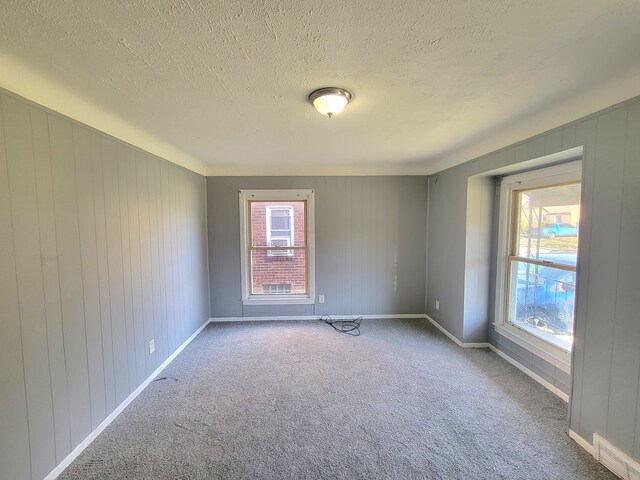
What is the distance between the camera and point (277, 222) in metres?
3.97

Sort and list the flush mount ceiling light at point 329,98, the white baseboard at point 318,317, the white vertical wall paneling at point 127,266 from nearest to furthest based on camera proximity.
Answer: the flush mount ceiling light at point 329,98 < the white vertical wall paneling at point 127,266 < the white baseboard at point 318,317

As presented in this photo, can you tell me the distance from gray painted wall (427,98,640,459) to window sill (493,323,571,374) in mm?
479

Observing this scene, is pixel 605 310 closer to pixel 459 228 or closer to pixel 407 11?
pixel 459 228

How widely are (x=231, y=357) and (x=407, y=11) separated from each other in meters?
3.16

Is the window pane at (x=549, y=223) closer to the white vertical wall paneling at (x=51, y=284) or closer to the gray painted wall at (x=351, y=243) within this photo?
the gray painted wall at (x=351, y=243)

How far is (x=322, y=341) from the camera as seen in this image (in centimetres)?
327

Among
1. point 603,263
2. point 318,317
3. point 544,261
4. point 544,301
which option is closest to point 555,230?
point 544,261

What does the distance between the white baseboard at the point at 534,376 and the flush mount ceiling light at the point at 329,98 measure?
288 cm

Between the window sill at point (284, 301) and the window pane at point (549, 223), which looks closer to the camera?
the window pane at point (549, 223)

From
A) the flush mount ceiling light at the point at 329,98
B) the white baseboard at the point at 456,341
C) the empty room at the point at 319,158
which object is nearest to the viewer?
the empty room at the point at 319,158

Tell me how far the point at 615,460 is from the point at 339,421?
163cm

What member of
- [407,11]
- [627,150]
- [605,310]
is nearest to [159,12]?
[407,11]

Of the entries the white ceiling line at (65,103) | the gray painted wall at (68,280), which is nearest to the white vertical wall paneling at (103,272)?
the gray painted wall at (68,280)

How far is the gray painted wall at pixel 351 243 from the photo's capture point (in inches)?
151
